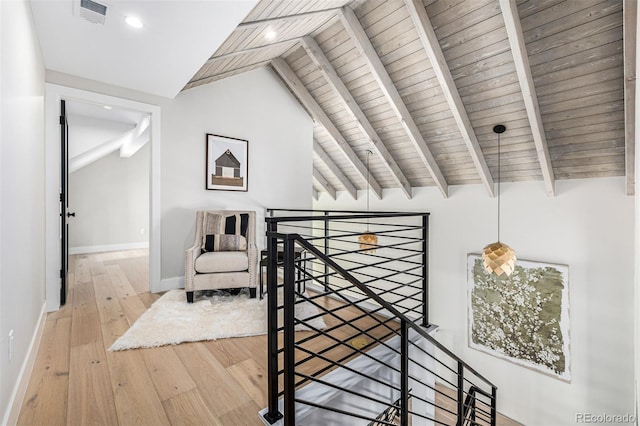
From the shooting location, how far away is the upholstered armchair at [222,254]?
9.49 feet

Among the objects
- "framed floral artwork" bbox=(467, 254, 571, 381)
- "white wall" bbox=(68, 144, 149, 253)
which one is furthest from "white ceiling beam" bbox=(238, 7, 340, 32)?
"white wall" bbox=(68, 144, 149, 253)

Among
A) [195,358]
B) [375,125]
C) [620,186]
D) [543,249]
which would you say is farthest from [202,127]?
[620,186]

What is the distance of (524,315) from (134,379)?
14.6 feet

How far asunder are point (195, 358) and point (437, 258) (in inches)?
155

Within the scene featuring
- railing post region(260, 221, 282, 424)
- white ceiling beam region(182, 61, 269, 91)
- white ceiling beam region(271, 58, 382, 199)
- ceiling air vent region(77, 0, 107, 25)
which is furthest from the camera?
white ceiling beam region(271, 58, 382, 199)

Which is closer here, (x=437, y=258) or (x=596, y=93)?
(x=596, y=93)

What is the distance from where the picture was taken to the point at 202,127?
3.70 metres

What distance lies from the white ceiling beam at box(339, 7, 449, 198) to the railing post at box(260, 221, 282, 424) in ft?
9.09

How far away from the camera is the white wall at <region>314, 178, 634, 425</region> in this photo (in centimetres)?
339

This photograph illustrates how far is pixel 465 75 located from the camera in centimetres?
327

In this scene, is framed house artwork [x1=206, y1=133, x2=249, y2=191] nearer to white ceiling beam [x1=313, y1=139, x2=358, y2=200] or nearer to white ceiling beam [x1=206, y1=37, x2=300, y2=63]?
white ceiling beam [x1=206, y1=37, x2=300, y2=63]

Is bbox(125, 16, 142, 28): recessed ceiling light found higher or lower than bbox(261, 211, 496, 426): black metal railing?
higher

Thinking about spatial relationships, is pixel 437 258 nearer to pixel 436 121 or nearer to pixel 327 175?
pixel 436 121

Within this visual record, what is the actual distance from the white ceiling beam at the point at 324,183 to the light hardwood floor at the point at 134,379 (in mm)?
4348
